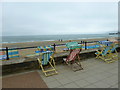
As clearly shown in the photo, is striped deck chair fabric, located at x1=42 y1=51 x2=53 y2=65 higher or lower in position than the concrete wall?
higher

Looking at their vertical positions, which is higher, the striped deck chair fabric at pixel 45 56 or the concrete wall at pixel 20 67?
the striped deck chair fabric at pixel 45 56

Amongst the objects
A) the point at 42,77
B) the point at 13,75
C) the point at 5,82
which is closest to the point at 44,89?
the point at 42,77

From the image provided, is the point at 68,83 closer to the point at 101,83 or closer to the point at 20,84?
the point at 101,83

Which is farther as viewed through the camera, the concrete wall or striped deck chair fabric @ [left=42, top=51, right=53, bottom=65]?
striped deck chair fabric @ [left=42, top=51, right=53, bottom=65]

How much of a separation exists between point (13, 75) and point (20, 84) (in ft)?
2.85

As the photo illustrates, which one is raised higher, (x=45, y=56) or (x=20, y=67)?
(x=45, y=56)

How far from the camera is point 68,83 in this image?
3.02m

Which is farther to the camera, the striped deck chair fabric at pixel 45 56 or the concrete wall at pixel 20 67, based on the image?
the striped deck chair fabric at pixel 45 56

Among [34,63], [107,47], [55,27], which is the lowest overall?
[34,63]

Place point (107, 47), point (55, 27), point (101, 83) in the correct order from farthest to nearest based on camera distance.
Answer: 1. point (55, 27)
2. point (107, 47)
3. point (101, 83)

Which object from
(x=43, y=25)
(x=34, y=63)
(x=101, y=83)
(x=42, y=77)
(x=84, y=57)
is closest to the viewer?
(x=101, y=83)

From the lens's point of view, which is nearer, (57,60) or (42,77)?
(42,77)

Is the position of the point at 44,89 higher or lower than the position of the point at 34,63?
lower

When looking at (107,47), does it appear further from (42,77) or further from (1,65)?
(1,65)
